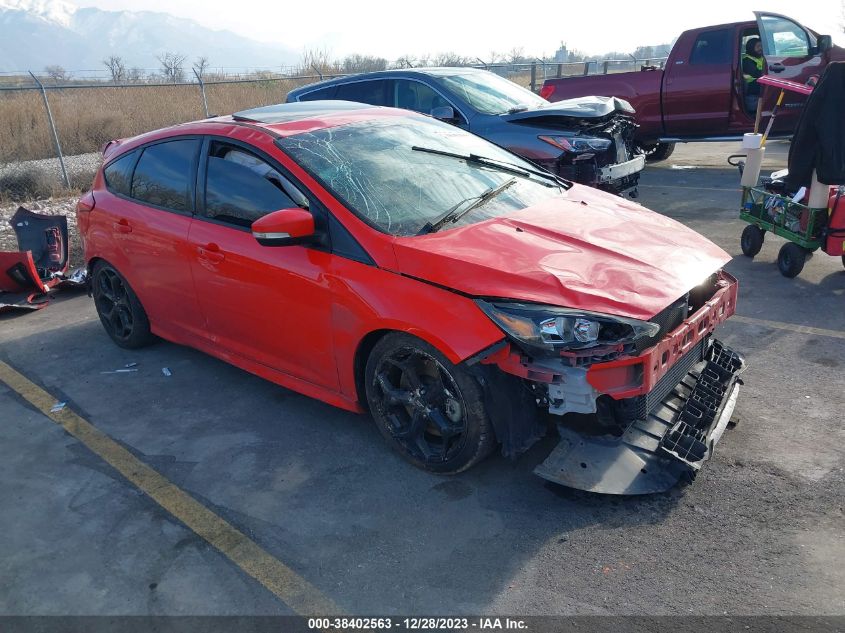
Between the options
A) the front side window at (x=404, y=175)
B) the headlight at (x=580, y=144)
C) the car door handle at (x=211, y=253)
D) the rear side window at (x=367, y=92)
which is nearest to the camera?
the front side window at (x=404, y=175)

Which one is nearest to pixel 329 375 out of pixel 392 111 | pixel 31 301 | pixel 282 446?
pixel 282 446

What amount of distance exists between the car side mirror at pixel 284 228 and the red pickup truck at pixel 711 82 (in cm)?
929

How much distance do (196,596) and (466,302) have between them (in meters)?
1.70

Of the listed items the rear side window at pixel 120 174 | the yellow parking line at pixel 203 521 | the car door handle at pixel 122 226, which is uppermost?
the rear side window at pixel 120 174

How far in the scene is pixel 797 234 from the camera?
612cm

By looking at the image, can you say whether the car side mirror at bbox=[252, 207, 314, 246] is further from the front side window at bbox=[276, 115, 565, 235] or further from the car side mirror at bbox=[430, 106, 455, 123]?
the car side mirror at bbox=[430, 106, 455, 123]

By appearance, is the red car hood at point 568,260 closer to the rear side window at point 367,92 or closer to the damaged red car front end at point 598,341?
the damaged red car front end at point 598,341

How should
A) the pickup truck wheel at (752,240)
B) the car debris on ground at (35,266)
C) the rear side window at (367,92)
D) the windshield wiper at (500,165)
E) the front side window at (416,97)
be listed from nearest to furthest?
1. the windshield wiper at (500,165)
2. the car debris on ground at (35,266)
3. the pickup truck wheel at (752,240)
4. the front side window at (416,97)
5. the rear side window at (367,92)

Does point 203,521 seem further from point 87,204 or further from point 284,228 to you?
point 87,204

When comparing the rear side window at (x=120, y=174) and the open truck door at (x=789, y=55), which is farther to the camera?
the open truck door at (x=789, y=55)

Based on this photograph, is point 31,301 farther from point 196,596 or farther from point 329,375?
point 196,596

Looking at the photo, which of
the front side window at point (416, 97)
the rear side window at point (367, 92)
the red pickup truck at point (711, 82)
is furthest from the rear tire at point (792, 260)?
the red pickup truck at point (711, 82)

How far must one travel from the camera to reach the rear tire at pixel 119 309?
17.2 feet

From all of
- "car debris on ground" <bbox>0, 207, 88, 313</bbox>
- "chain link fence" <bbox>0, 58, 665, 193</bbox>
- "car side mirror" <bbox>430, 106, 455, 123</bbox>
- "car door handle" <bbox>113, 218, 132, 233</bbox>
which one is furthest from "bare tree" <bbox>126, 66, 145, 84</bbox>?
"car door handle" <bbox>113, 218, 132, 233</bbox>
